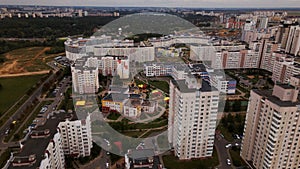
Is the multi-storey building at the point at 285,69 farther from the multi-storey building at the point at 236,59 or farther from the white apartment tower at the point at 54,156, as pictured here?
the white apartment tower at the point at 54,156

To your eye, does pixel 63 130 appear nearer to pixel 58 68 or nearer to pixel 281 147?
pixel 281 147

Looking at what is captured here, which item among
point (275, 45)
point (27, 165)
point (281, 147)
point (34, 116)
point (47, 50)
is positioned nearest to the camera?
point (27, 165)

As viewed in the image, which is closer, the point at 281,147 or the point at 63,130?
the point at 281,147

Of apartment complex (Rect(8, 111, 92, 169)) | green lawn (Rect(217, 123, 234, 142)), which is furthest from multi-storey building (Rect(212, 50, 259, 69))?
apartment complex (Rect(8, 111, 92, 169))

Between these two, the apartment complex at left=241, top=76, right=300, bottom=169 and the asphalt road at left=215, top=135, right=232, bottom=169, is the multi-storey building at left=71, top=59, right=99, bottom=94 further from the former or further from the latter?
the apartment complex at left=241, top=76, right=300, bottom=169

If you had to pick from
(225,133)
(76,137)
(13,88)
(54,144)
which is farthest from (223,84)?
A: (13,88)

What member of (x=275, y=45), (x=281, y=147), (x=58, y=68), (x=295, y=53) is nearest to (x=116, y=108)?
(x=281, y=147)
